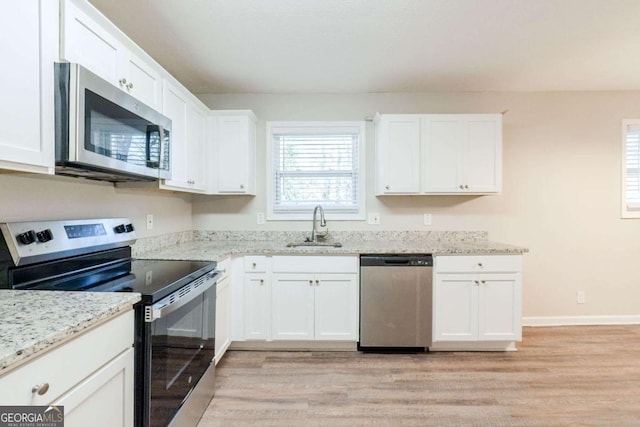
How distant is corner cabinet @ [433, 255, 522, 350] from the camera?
257cm

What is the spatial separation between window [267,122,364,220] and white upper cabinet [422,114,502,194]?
74 cm

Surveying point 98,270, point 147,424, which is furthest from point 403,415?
point 98,270

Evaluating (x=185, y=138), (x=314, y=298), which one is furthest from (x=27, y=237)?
(x=314, y=298)

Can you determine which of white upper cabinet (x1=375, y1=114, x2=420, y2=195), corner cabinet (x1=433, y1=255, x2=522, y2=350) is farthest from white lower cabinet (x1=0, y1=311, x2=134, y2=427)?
white upper cabinet (x1=375, y1=114, x2=420, y2=195)

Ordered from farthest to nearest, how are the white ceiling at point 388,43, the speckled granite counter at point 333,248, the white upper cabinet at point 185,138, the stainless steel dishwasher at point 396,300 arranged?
the stainless steel dishwasher at point 396,300
the speckled granite counter at point 333,248
the white upper cabinet at point 185,138
the white ceiling at point 388,43

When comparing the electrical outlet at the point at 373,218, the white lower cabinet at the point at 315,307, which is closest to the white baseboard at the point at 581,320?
the electrical outlet at the point at 373,218

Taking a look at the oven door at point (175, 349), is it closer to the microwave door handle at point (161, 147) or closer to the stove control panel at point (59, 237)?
the stove control panel at point (59, 237)

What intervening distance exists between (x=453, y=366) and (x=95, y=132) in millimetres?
2772

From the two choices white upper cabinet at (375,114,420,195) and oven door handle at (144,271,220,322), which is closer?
oven door handle at (144,271,220,322)

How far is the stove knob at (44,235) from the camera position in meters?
1.41

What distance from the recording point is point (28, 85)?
108 cm

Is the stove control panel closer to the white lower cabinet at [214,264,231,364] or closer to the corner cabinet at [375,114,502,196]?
the white lower cabinet at [214,264,231,364]

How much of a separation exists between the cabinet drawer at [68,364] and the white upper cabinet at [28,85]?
639 mm

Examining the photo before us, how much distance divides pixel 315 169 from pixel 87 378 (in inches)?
100
